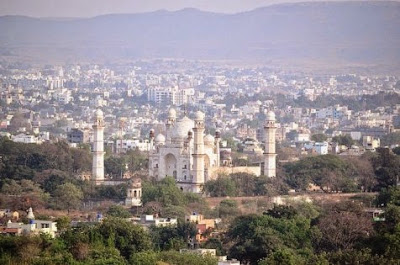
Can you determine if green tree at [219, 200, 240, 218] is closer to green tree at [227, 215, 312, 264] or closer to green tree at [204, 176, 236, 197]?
green tree at [204, 176, 236, 197]

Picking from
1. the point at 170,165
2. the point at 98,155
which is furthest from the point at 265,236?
the point at 98,155

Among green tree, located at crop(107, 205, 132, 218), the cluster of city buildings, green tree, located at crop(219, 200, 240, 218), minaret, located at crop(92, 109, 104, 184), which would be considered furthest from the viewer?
the cluster of city buildings

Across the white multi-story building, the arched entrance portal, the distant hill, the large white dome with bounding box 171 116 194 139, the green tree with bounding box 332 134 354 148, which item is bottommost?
the arched entrance portal

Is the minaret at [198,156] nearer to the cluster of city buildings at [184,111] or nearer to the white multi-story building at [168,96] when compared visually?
the cluster of city buildings at [184,111]

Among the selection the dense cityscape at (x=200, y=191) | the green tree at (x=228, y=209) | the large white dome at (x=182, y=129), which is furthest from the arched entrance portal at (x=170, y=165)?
the green tree at (x=228, y=209)

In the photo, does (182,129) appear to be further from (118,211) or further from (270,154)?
(118,211)

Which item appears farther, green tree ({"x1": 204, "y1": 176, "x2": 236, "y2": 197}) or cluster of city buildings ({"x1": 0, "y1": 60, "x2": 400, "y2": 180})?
cluster of city buildings ({"x1": 0, "y1": 60, "x2": 400, "y2": 180})

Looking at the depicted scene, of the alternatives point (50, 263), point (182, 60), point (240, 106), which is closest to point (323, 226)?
point (50, 263)

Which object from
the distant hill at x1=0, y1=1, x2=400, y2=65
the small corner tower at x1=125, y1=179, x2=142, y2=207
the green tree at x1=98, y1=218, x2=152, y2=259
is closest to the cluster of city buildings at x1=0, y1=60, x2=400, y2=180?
the small corner tower at x1=125, y1=179, x2=142, y2=207
